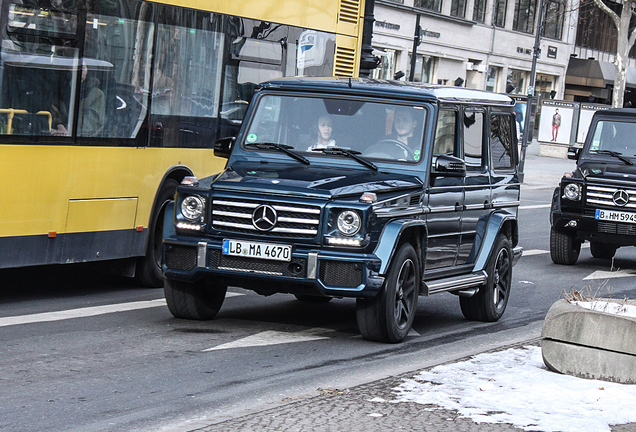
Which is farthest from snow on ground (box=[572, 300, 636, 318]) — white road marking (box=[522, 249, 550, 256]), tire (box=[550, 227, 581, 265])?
white road marking (box=[522, 249, 550, 256])

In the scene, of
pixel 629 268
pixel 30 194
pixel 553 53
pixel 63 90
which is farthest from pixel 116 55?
pixel 553 53

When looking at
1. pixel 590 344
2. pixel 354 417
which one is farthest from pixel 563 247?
pixel 354 417

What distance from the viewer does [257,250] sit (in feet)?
27.1

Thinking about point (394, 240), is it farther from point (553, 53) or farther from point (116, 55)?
point (553, 53)

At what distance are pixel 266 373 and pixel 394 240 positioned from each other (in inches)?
60.7

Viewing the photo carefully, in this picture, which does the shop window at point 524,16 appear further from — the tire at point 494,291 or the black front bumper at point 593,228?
the tire at point 494,291

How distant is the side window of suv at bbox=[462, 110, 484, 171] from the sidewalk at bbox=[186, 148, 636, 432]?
3.91 meters

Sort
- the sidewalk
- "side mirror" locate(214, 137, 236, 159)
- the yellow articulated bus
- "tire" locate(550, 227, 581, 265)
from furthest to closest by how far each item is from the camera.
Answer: "tire" locate(550, 227, 581, 265)
"side mirror" locate(214, 137, 236, 159)
the yellow articulated bus
the sidewalk

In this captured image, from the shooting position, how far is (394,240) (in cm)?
830

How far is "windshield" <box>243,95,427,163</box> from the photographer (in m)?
9.27

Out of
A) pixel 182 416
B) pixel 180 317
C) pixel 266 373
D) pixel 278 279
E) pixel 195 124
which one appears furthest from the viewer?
pixel 195 124

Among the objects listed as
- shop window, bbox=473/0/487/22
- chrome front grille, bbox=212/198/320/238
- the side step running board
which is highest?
shop window, bbox=473/0/487/22

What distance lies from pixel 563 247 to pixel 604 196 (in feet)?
4.00

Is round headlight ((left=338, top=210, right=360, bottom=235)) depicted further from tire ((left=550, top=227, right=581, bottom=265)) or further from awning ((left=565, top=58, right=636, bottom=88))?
awning ((left=565, top=58, right=636, bottom=88))
